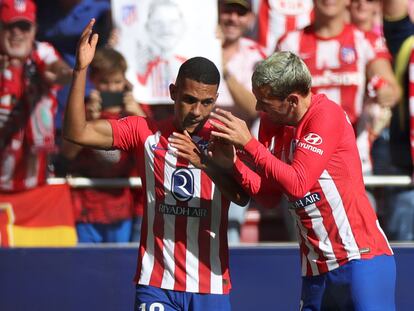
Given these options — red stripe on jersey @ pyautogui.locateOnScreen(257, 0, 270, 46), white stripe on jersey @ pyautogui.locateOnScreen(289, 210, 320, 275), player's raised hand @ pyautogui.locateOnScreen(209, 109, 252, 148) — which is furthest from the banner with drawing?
player's raised hand @ pyautogui.locateOnScreen(209, 109, 252, 148)

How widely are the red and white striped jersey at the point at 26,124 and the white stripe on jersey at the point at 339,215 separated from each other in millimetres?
2816

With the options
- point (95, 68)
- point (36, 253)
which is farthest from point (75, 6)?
point (36, 253)

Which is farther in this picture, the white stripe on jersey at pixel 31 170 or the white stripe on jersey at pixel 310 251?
the white stripe on jersey at pixel 31 170

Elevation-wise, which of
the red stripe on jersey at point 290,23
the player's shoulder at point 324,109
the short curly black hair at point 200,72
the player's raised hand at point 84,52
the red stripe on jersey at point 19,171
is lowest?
the red stripe on jersey at point 19,171

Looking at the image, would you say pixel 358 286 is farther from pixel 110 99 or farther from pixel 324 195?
pixel 110 99

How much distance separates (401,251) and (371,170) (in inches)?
27.1

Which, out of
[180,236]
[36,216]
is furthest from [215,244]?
[36,216]

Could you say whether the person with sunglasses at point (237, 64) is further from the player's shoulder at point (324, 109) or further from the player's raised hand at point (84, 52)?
the player's raised hand at point (84, 52)

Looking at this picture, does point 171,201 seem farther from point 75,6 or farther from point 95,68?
point 75,6

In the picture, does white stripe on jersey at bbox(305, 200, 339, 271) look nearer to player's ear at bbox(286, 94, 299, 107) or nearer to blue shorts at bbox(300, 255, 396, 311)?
blue shorts at bbox(300, 255, 396, 311)

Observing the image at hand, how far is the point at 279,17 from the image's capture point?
6.61 metres

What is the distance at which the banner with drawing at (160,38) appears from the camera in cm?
650

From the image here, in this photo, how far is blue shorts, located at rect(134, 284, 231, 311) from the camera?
4547mm

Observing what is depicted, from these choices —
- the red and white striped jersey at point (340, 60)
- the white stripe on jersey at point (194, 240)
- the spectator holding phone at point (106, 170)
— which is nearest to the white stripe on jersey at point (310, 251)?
the white stripe on jersey at point (194, 240)
